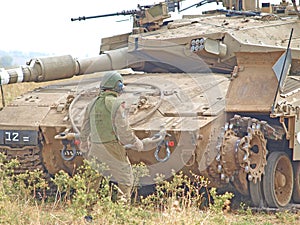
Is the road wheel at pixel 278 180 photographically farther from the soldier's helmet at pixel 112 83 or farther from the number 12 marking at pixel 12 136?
the number 12 marking at pixel 12 136

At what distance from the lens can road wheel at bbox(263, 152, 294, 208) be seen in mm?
10539

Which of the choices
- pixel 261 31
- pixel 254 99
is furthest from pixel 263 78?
pixel 261 31

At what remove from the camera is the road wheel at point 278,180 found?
10539 mm

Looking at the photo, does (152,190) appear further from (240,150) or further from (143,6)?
(143,6)

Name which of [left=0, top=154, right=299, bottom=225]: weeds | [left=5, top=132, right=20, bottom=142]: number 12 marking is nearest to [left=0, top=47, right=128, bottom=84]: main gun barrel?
[left=5, top=132, right=20, bottom=142]: number 12 marking

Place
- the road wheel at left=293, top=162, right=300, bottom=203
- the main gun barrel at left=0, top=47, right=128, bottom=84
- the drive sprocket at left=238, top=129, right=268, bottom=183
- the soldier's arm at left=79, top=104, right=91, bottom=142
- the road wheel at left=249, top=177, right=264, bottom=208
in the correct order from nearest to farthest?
the soldier's arm at left=79, top=104, right=91, bottom=142, the drive sprocket at left=238, top=129, right=268, bottom=183, the road wheel at left=249, top=177, right=264, bottom=208, the road wheel at left=293, top=162, right=300, bottom=203, the main gun barrel at left=0, top=47, right=128, bottom=84

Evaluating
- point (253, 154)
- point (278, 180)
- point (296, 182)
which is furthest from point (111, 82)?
point (296, 182)

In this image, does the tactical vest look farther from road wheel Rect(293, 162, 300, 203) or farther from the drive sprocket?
road wheel Rect(293, 162, 300, 203)

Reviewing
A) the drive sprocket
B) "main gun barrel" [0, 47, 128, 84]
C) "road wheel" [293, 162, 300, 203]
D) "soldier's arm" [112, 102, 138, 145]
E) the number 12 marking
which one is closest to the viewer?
"soldier's arm" [112, 102, 138, 145]

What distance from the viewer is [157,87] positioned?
435 inches

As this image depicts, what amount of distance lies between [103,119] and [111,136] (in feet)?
0.68

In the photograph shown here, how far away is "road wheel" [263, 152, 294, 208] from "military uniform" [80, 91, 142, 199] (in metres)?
2.41

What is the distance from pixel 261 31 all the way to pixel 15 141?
4.26 metres

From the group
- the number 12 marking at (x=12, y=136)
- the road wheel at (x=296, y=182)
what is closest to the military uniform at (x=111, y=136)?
the number 12 marking at (x=12, y=136)
